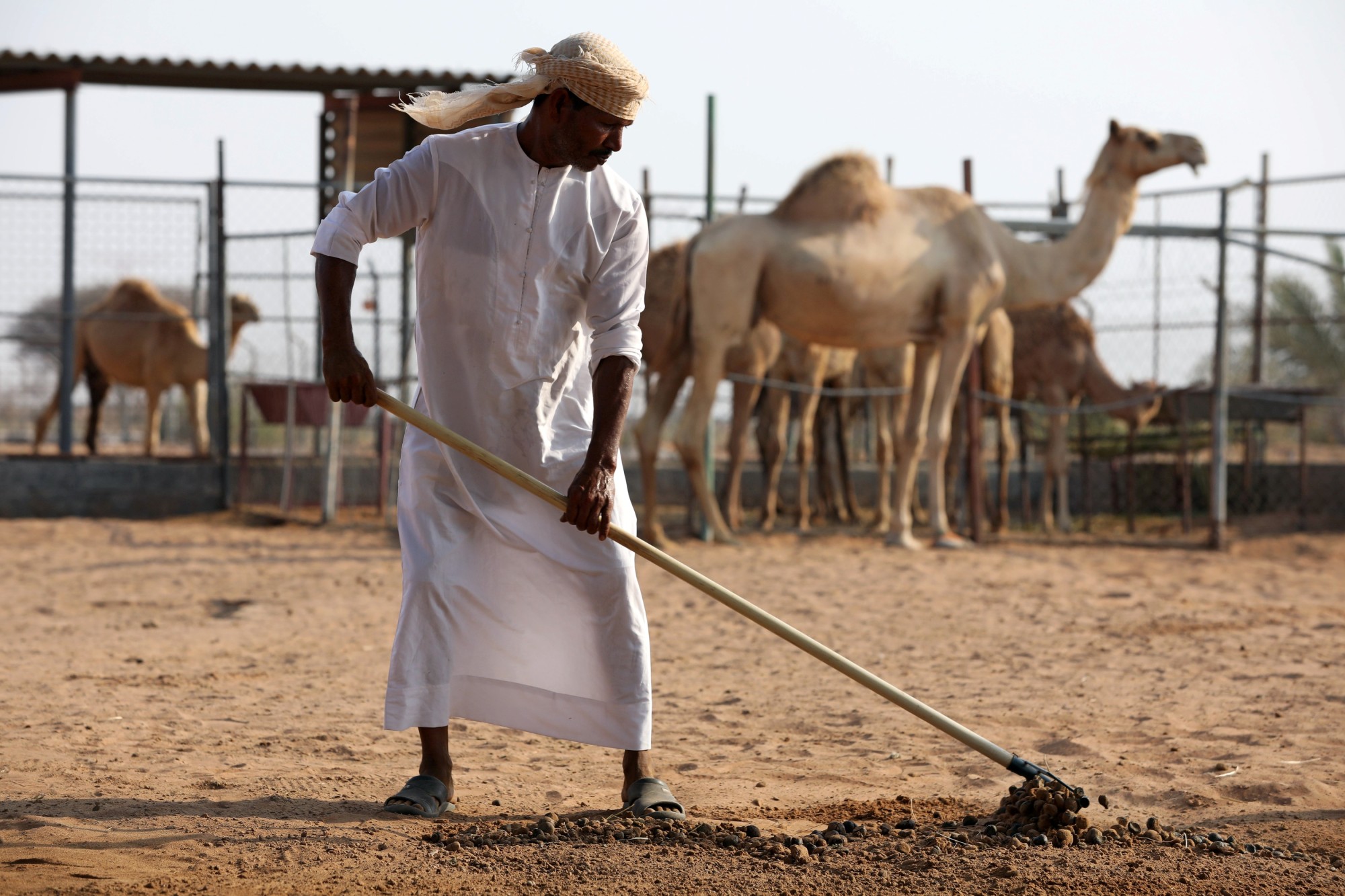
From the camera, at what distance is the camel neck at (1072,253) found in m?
11.2

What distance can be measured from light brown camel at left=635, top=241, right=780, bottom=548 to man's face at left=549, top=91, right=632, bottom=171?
682 cm

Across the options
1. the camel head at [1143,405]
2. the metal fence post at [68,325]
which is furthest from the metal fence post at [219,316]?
the camel head at [1143,405]

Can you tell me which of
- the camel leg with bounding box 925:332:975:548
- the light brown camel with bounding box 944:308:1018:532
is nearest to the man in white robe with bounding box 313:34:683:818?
the camel leg with bounding box 925:332:975:548

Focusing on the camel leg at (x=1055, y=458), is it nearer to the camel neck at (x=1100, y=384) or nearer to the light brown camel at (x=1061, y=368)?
the light brown camel at (x=1061, y=368)

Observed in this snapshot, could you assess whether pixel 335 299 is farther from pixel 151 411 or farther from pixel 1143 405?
pixel 151 411

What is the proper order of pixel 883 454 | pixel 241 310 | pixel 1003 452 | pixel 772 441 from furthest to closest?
1. pixel 1003 452
2. pixel 772 441
3. pixel 241 310
4. pixel 883 454

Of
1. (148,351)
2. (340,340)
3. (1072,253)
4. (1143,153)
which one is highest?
(1143,153)

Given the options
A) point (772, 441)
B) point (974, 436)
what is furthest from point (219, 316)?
point (974, 436)

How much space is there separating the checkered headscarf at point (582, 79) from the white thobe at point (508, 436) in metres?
0.11

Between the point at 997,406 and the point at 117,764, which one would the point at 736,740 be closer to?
the point at 117,764

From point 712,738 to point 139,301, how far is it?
11219 mm

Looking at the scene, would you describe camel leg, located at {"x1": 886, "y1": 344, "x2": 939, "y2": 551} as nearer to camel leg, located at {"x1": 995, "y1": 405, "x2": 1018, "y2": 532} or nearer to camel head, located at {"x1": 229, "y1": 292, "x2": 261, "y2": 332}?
camel leg, located at {"x1": 995, "y1": 405, "x2": 1018, "y2": 532}

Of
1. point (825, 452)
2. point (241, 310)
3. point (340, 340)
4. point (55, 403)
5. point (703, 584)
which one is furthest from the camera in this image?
point (55, 403)

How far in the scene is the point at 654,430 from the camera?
435 inches
